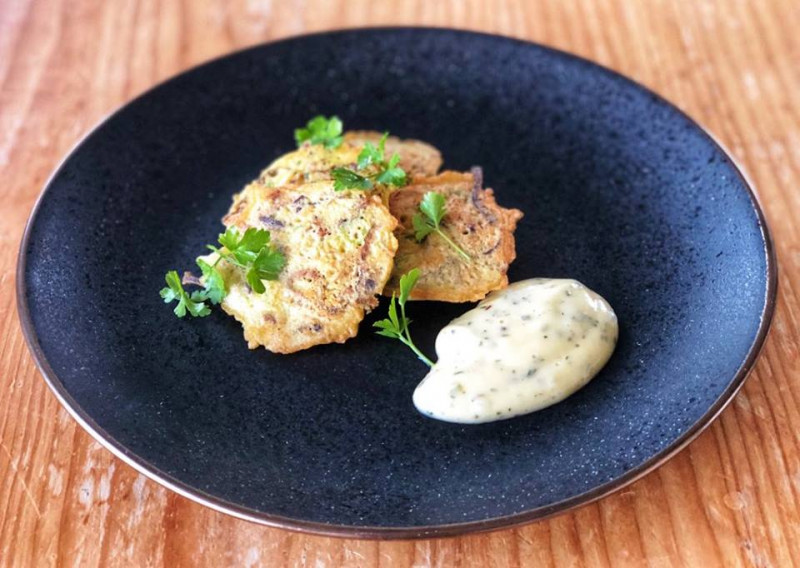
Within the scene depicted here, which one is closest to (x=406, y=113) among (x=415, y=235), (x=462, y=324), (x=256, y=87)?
(x=256, y=87)

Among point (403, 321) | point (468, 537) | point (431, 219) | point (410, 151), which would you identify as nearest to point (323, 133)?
point (410, 151)

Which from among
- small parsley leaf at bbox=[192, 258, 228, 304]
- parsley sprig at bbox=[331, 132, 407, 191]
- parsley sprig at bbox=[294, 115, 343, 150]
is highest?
parsley sprig at bbox=[331, 132, 407, 191]

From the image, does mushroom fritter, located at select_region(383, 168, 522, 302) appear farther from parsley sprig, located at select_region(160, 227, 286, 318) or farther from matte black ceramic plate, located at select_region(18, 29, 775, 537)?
parsley sprig, located at select_region(160, 227, 286, 318)

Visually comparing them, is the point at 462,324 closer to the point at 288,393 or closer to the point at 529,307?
the point at 529,307

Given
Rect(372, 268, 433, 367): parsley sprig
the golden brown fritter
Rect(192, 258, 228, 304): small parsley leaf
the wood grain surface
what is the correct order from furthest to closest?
1. the golden brown fritter
2. Rect(192, 258, 228, 304): small parsley leaf
3. Rect(372, 268, 433, 367): parsley sprig
4. the wood grain surface

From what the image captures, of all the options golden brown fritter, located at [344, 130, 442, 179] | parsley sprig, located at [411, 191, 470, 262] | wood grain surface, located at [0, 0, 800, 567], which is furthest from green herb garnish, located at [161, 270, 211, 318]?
golden brown fritter, located at [344, 130, 442, 179]

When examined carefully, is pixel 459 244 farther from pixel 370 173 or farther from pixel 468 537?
pixel 468 537
